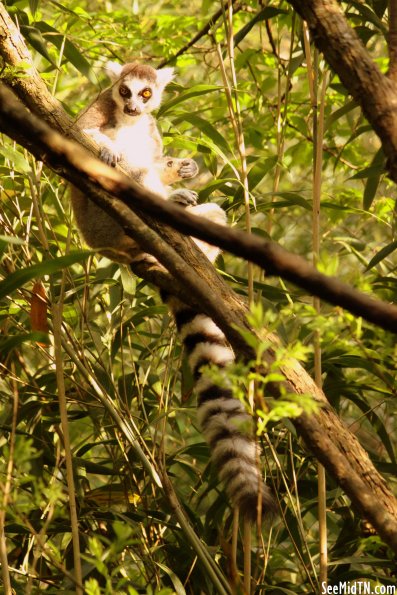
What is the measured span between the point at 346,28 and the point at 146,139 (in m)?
2.65

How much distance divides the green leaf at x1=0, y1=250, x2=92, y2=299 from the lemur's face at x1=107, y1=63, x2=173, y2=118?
8.24 ft

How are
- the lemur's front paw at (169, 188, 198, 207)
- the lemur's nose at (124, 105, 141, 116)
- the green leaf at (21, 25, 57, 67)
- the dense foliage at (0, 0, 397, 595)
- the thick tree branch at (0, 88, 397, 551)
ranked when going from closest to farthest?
the thick tree branch at (0, 88, 397, 551), the dense foliage at (0, 0, 397, 595), the green leaf at (21, 25, 57, 67), the lemur's front paw at (169, 188, 198, 207), the lemur's nose at (124, 105, 141, 116)

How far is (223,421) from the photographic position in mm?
2674

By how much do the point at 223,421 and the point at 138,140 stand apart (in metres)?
2.22

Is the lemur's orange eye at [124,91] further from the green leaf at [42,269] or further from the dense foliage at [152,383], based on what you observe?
the green leaf at [42,269]

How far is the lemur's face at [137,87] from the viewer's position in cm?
453

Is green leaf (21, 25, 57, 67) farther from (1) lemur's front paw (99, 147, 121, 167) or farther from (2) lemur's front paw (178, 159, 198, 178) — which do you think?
(2) lemur's front paw (178, 159, 198, 178)

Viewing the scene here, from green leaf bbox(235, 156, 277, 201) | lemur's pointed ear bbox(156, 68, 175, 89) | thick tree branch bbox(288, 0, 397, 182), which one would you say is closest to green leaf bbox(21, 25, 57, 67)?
green leaf bbox(235, 156, 277, 201)

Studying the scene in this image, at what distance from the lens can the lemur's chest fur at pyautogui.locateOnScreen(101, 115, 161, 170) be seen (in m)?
4.27

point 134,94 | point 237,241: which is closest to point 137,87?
point 134,94

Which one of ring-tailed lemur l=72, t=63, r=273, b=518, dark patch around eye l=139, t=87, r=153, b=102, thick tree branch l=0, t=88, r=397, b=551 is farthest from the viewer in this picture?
dark patch around eye l=139, t=87, r=153, b=102

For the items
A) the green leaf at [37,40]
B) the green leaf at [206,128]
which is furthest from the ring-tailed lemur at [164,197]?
the green leaf at [37,40]
